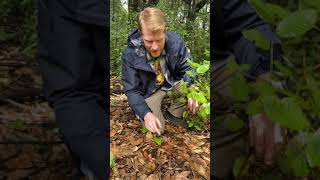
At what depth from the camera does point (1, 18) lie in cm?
134

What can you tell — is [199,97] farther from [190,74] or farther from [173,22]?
[173,22]

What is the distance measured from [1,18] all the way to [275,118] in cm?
89

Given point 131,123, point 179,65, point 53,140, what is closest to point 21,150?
point 53,140

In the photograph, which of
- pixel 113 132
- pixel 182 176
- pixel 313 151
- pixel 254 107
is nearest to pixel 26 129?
pixel 113 132

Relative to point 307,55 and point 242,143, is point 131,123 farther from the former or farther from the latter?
point 307,55

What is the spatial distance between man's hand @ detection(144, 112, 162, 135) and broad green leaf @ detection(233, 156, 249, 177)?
0.60 ft

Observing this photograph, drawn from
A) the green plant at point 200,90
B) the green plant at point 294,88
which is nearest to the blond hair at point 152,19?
the green plant at point 200,90

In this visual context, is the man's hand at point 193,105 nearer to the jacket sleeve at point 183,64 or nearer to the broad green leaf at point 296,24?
the jacket sleeve at point 183,64

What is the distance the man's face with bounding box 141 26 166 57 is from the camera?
1016 millimetres

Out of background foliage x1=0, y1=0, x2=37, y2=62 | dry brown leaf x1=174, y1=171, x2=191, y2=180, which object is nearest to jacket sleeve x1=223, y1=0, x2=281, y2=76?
dry brown leaf x1=174, y1=171, x2=191, y2=180

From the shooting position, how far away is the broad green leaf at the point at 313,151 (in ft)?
2.51

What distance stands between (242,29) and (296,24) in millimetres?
286

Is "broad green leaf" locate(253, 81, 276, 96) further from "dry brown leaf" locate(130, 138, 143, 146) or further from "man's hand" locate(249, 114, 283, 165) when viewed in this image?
"dry brown leaf" locate(130, 138, 143, 146)

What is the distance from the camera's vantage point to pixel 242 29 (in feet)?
3.33
